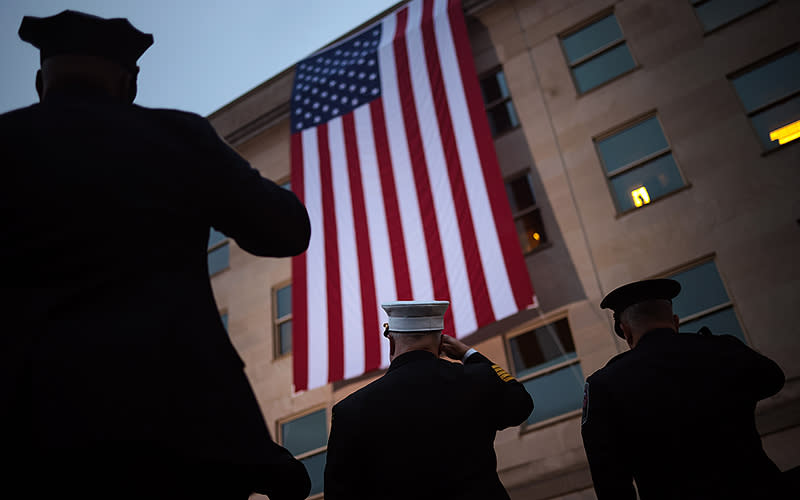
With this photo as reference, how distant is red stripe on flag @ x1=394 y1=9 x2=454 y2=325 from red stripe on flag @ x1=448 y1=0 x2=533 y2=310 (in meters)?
1.03

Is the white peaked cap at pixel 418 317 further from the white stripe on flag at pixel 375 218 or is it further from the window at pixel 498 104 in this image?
the window at pixel 498 104

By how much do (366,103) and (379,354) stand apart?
5283 mm

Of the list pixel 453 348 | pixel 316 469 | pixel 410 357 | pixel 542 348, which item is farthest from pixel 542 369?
pixel 410 357

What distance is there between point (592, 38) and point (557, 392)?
740cm

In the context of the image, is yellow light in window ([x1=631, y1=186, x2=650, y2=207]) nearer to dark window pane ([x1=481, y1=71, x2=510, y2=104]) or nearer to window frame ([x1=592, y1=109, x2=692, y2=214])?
window frame ([x1=592, y1=109, x2=692, y2=214])

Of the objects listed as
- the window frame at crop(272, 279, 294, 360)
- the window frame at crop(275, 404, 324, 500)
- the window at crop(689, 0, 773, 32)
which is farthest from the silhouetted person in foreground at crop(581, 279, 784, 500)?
the window frame at crop(272, 279, 294, 360)

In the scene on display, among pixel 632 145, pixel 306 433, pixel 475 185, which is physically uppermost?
pixel 632 145

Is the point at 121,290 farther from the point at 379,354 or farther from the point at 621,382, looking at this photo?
the point at 379,354

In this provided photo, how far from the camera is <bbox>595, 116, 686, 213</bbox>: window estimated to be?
1070 centimetres

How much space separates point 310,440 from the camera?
12.4 meters

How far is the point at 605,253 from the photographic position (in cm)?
1049

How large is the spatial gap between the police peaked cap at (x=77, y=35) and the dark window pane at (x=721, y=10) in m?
12.1

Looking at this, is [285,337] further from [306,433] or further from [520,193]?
[520,193]

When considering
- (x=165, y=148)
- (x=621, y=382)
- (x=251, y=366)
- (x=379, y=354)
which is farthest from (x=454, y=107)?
(x=165, y=148)
